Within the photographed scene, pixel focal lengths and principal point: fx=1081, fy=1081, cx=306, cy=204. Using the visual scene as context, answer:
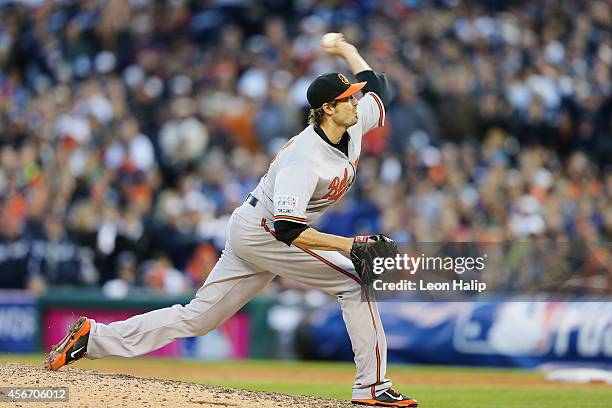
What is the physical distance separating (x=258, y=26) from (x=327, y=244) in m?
11.2

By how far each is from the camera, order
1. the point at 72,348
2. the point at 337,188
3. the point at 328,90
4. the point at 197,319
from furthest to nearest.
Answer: the point at 72,348
the point at 197,319
the point at 337,188
the point at 328,90

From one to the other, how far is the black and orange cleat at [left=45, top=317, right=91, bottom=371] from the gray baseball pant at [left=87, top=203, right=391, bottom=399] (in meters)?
0.05

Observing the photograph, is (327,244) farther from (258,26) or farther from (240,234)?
(258,26)

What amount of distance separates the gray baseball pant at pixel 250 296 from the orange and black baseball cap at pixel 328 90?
805mm

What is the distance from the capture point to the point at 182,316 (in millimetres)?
6926

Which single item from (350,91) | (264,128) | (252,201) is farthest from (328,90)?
(264,128)

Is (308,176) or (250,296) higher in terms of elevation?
(308,176)

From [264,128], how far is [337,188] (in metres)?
8.26

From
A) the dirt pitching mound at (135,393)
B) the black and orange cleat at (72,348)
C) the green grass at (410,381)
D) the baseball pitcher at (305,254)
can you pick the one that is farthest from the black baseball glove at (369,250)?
the black and orange cleat at (72,348)

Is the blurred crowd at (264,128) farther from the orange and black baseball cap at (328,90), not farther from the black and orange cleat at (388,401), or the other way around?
the orange and black baseball cap at (328,90)

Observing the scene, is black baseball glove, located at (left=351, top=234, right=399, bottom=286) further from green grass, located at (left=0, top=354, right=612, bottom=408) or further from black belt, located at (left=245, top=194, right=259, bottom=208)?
green grass, located at (left=0, top=354, right=612, bottom=408)

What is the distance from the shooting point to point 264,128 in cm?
1482

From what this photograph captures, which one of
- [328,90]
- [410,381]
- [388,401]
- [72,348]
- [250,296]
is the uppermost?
[328,90]

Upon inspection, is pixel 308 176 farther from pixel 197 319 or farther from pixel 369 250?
pixel 197 319
